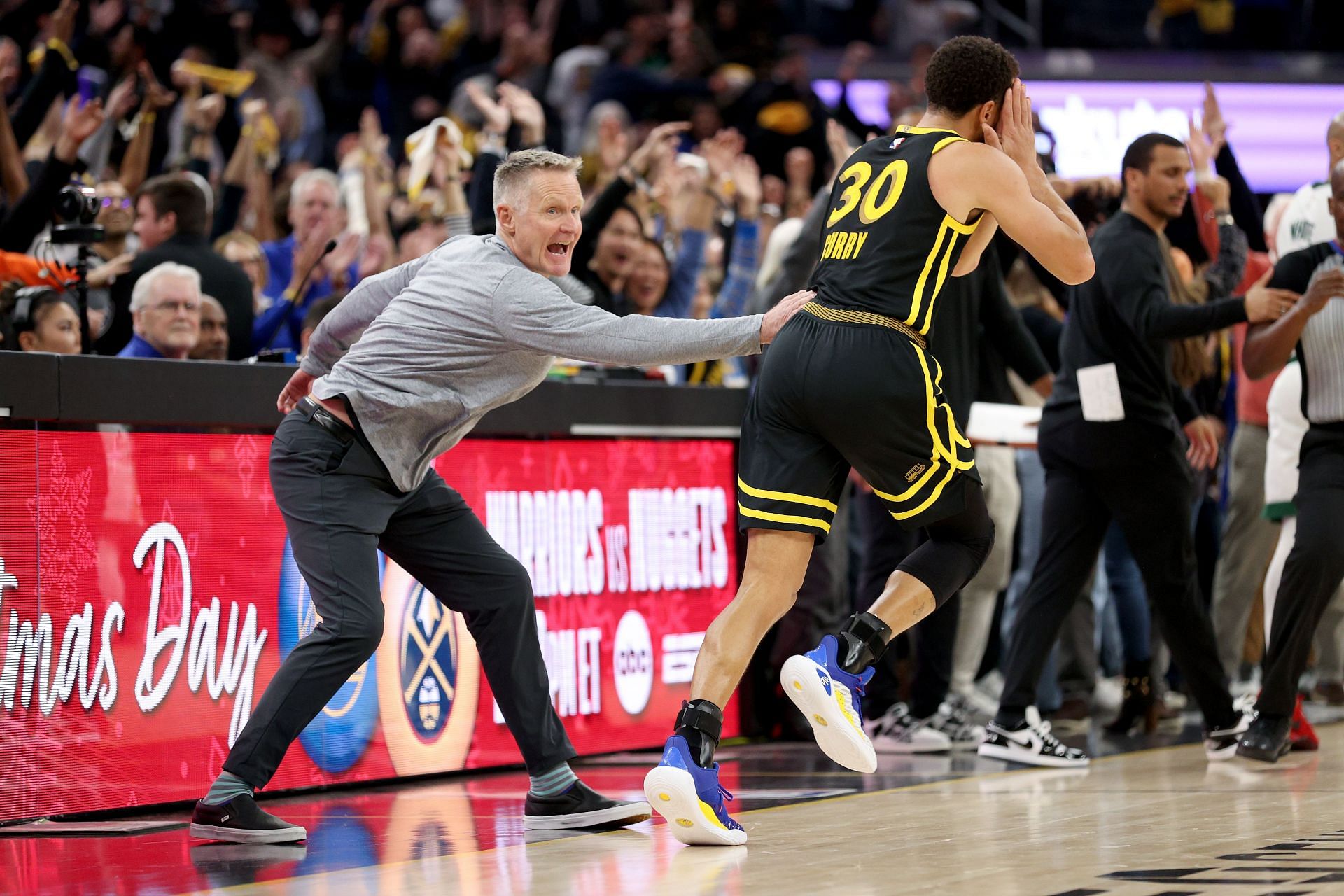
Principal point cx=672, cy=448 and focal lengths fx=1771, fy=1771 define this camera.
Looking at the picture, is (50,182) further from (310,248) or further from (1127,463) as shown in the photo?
(1127,463)

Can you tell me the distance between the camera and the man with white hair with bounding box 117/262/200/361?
241 inches

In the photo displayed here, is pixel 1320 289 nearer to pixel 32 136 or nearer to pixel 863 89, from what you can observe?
pixel 32 136

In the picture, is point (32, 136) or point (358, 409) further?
point (32, 136)

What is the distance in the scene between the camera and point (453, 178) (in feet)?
24.1

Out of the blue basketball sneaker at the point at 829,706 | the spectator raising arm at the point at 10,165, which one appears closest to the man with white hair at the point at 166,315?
the spectator raising arm at the point at 10,165

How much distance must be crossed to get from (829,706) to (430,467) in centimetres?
139

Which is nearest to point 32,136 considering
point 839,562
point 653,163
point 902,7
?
point 653,163

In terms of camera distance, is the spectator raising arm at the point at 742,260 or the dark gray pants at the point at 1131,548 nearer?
the dark gray pants at the point at 1131,548

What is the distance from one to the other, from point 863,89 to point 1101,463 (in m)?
9.95

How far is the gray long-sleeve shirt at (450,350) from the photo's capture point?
15.0ft

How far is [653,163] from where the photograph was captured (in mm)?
8164

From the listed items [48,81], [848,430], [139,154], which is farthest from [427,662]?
[139,154]

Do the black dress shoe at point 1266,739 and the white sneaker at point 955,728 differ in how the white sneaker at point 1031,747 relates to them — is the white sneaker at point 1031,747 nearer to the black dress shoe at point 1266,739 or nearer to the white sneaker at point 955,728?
the black dress shoe at point 1266,739

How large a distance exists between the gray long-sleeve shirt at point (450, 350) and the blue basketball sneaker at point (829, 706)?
0.85m
